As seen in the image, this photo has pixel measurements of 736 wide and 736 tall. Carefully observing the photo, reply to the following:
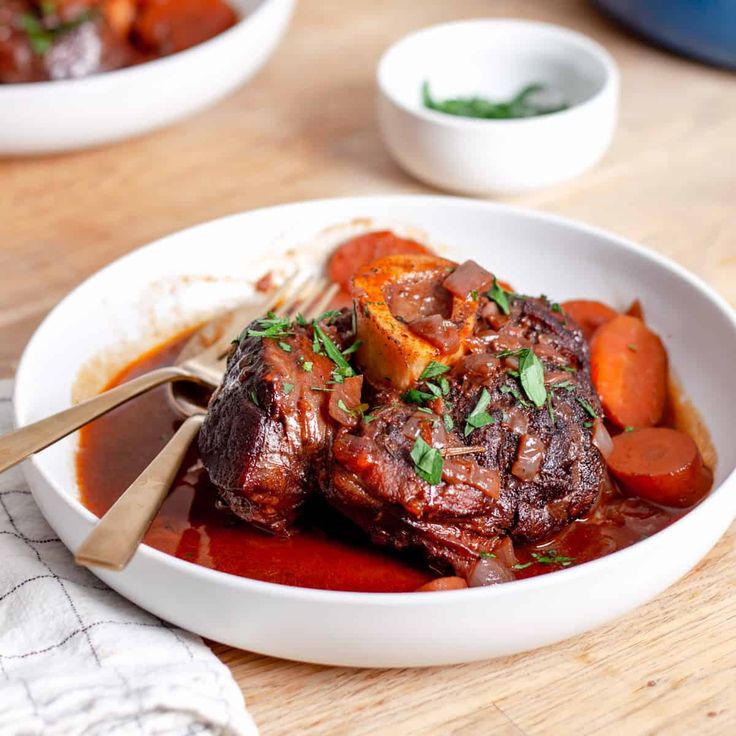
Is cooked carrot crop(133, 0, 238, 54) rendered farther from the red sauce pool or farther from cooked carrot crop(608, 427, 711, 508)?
cooked carrot crop(608, 427, 711, 508)

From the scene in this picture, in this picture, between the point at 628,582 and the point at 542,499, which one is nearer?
the point at 628,582

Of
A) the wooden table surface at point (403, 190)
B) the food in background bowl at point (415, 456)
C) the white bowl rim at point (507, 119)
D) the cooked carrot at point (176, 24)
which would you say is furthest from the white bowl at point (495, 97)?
the food in background bowl at point (415, 456)

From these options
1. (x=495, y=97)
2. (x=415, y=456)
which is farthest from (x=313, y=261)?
(x=495, y=97)

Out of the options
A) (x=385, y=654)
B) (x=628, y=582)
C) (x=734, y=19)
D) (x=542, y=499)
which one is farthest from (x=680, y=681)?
(x=734, y=19)

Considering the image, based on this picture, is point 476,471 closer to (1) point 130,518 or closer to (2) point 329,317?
(2) point 329,317

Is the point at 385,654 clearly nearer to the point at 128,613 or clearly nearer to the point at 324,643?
the point at 324,643

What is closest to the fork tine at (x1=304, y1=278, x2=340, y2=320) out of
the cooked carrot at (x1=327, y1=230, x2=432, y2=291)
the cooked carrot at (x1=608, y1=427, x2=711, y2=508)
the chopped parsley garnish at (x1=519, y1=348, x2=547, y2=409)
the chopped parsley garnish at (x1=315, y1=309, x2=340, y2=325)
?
the cooked carrot at (x1=327, y1=230, x2=432, y2=291)
